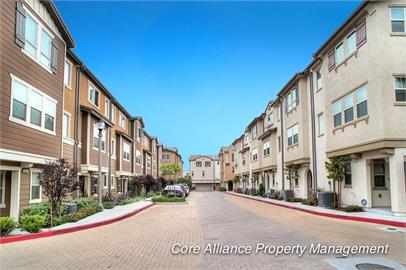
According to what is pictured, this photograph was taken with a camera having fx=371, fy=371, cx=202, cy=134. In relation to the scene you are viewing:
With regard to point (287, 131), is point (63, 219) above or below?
below

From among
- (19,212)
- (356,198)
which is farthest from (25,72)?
(356,198)

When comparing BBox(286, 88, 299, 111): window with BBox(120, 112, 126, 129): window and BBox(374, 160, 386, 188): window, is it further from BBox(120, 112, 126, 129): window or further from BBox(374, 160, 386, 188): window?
BBox(120, 112, 126, 129): window

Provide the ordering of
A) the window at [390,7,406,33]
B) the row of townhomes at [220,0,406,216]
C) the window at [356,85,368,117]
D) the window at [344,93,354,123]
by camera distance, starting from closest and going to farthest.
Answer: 1. the row of townhomes at [220,0,406,216]
2. the window at [390,7,406,33]
3. the window at [356,85,368,117]
4. the window at [344,93,354,123]

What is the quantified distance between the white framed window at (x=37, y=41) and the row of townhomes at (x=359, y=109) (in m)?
15.3

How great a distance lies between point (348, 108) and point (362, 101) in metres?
1.63

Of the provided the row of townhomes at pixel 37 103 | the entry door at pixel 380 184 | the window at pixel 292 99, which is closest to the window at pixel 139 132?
the window at pixel 292 99

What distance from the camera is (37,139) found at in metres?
16.1

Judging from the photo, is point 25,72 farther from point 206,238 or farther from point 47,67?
point 206,238

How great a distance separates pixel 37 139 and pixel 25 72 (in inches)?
115

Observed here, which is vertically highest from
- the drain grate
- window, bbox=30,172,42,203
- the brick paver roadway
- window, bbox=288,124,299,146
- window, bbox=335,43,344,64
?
window, bbox=335,43,344,64

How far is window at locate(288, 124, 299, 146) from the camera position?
30.5 m

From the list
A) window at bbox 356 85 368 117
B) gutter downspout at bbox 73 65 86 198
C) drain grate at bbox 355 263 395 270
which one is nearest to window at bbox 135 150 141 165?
gutter downspout at bbox 73 65 86 198

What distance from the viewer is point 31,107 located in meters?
15.6

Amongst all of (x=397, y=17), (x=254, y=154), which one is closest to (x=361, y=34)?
(x=397, y=17)
